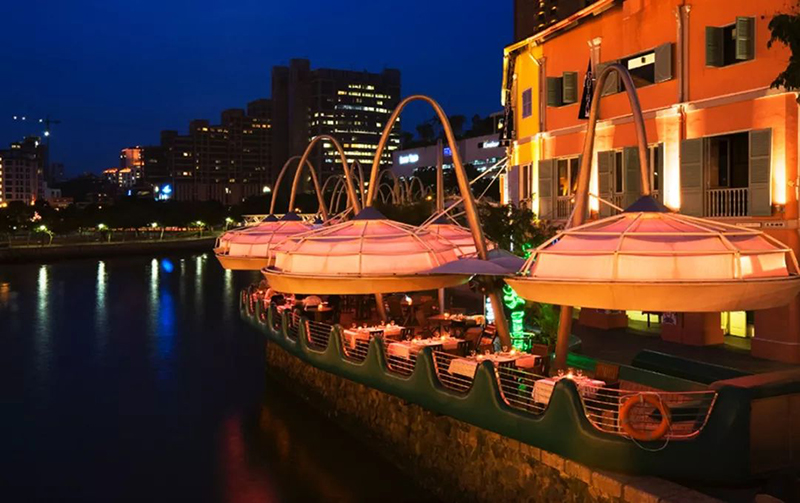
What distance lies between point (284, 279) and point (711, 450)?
775cm

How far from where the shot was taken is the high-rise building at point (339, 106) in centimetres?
15425

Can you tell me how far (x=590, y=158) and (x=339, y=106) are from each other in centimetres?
15409

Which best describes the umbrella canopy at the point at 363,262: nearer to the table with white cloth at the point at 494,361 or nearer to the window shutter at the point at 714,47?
the table with white cloth at the point at 494,361

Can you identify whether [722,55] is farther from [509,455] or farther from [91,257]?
[91,257]

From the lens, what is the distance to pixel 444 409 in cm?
1239

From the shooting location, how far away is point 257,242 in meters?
21.4

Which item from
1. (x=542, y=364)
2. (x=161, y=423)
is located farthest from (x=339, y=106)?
(x=542, y=364)

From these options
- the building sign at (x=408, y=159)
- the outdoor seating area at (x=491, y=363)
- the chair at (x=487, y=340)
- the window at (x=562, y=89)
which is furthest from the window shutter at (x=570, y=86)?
the building sign at (x=408, y=159)

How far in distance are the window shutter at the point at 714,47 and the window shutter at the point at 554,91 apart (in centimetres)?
665

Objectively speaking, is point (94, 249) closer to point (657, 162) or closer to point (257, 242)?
point (257, 242)

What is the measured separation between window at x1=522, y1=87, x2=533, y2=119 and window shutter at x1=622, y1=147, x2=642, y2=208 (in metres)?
6.26

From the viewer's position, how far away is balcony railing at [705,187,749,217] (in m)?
18.2

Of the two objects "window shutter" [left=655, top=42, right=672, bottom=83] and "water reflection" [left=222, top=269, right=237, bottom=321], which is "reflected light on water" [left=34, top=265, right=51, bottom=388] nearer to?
"water reflection" [left=222, top=269, right=237, bottom=321]

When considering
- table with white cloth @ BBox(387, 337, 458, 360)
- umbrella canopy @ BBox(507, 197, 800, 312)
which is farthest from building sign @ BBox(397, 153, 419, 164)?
umbrella canopy @ BBox(507, 197, 800, 312)
